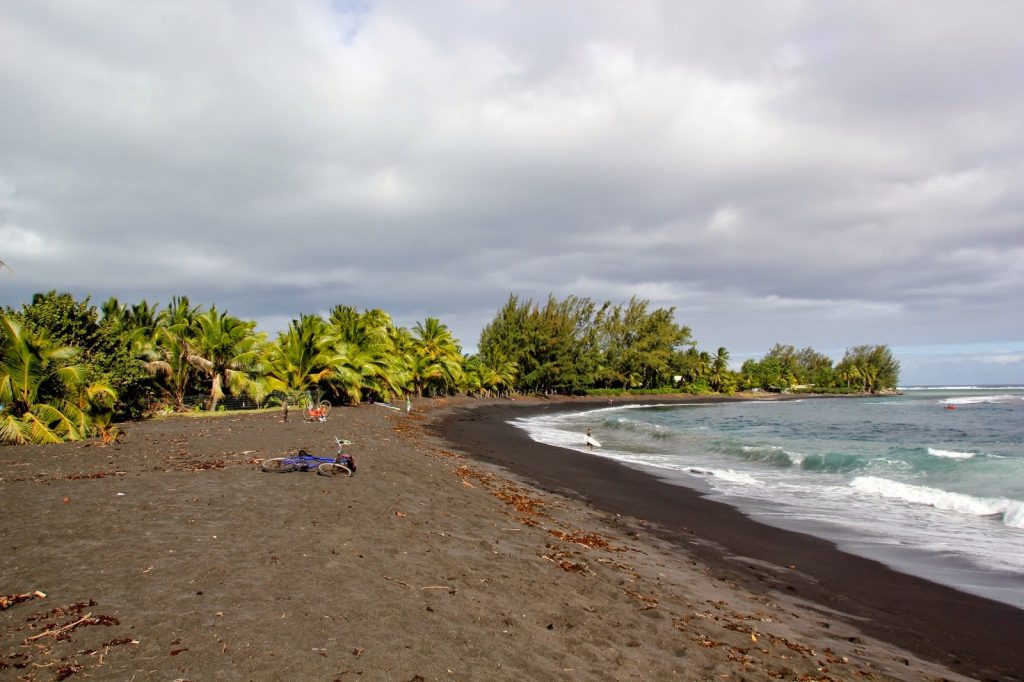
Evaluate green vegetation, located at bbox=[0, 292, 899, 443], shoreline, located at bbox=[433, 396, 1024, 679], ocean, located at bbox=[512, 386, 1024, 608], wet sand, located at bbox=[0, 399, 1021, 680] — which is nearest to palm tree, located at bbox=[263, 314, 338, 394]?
green vegetation, located at bbox=[0, 292, 899, 443]

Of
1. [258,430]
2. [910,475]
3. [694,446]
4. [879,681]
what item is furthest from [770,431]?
[879,681]

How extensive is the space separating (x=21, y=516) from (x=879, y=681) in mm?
10202

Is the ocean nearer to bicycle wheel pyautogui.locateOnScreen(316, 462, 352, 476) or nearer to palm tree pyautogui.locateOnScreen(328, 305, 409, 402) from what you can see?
bicycle wheel pyautogui.locateOnScreen(316, 462, 352, 476)

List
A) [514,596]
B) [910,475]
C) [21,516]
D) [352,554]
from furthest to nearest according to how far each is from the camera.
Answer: [910,475]
[21,516]
[352,554]
[514,596]

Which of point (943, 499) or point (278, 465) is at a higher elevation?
point (278, 465)

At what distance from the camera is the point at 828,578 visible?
354 inches

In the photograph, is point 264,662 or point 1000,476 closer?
point 264,662

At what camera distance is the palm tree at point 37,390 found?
15.3 metres

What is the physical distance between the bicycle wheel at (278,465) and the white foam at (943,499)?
16250 mm

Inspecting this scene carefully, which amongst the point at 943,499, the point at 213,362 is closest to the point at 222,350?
the point at 213,362

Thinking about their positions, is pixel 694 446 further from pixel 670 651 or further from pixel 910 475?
pixel 670 651

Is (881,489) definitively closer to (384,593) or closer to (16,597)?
(384,593)

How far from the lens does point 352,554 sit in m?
6.59

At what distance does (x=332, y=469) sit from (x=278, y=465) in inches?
46.2
